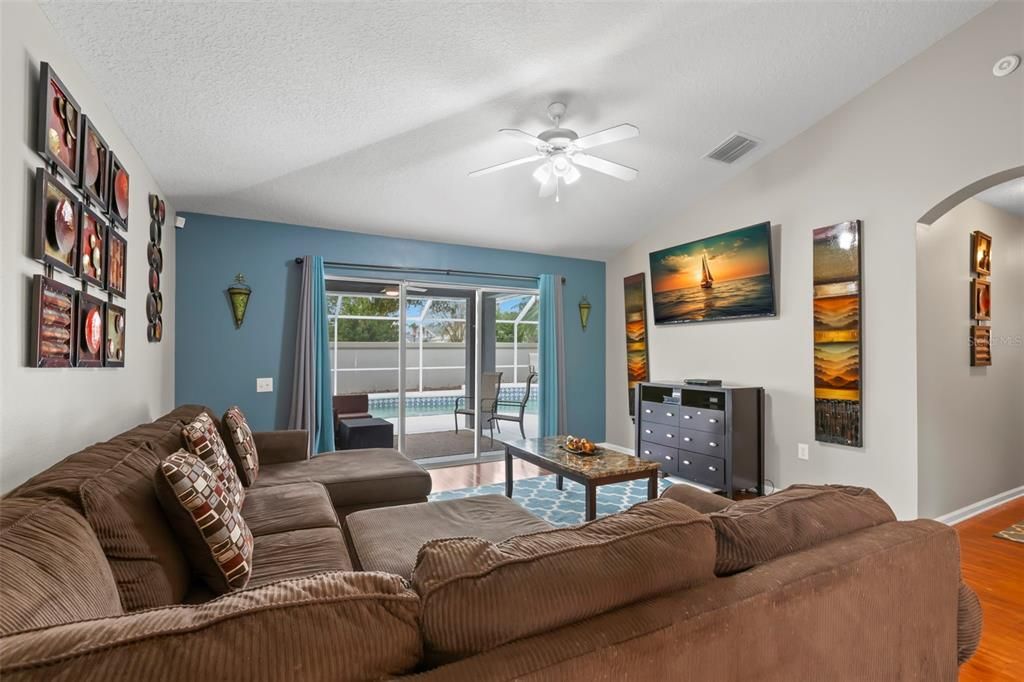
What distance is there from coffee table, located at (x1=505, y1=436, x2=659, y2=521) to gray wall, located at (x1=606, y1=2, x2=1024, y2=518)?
5.13ft

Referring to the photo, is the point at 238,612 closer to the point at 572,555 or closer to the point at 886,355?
Answer: the point at 572,555

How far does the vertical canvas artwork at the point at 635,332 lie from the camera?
5.50 metres

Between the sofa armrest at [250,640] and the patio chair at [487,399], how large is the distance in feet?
15.9

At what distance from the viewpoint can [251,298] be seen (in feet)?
14.3

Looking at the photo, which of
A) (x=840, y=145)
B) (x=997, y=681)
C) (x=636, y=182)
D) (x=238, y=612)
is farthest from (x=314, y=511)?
(x=840, y=145)

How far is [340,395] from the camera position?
4.91 m

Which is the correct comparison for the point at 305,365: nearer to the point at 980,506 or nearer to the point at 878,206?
the point at 878,206

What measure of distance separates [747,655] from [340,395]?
4523 mm

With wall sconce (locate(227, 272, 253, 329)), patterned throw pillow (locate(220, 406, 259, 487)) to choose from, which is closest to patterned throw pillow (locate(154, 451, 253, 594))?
patterned throw pillow (locate(220, 406, 259, 487))

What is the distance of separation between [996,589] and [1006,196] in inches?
123

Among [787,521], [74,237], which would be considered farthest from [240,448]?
[787,521]

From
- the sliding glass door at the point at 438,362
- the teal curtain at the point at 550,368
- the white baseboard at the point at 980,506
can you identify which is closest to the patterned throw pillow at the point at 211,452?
the sliding glass door at the point at 438,362

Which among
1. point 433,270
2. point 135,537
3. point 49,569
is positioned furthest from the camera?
point 433,270

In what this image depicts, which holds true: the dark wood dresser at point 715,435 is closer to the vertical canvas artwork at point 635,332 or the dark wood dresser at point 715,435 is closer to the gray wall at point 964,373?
the vertical canvas artwork at point 635,332
